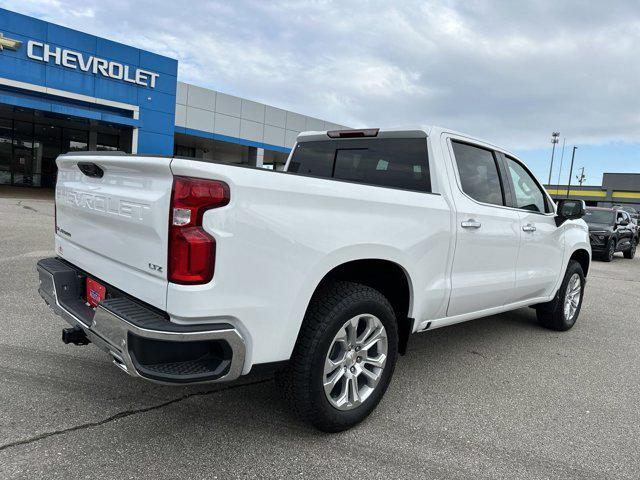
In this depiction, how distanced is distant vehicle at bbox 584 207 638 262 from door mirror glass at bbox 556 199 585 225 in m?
10.3

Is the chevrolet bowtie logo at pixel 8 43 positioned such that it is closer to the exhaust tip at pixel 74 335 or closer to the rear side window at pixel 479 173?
the exhaust tip at pixel 74 335

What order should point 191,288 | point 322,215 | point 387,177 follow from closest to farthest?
point 191,288, point 322,215, point 387,177

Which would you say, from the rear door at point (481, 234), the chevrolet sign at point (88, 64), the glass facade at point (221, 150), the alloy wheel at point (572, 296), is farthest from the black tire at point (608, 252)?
the chevrolet sign at point (88, 64)

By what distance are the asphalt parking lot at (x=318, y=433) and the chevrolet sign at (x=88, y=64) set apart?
2092cm

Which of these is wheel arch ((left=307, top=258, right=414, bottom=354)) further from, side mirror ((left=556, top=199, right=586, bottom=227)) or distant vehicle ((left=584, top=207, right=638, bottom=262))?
distant vehicle ((left=584, top=207, right=638, bottom=262))

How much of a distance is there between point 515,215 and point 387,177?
128 centimetres

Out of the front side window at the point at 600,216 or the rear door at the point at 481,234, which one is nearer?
the rear door at the point at 481,234

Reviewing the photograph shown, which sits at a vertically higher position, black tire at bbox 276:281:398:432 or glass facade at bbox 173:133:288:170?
glass facade at bbox 173:133:288:170

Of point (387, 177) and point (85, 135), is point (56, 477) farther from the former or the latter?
point (85, 135)

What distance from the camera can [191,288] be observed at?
2117mm

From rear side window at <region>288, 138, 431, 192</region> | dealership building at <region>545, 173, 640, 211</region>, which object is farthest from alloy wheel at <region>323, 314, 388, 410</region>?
dealership building at <region>545, 173, 640, 211</region>

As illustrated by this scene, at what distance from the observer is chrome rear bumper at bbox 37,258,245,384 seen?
2119 millimetres

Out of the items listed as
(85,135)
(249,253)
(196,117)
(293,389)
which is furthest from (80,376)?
(85,135)

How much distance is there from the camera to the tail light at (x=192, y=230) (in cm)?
212
